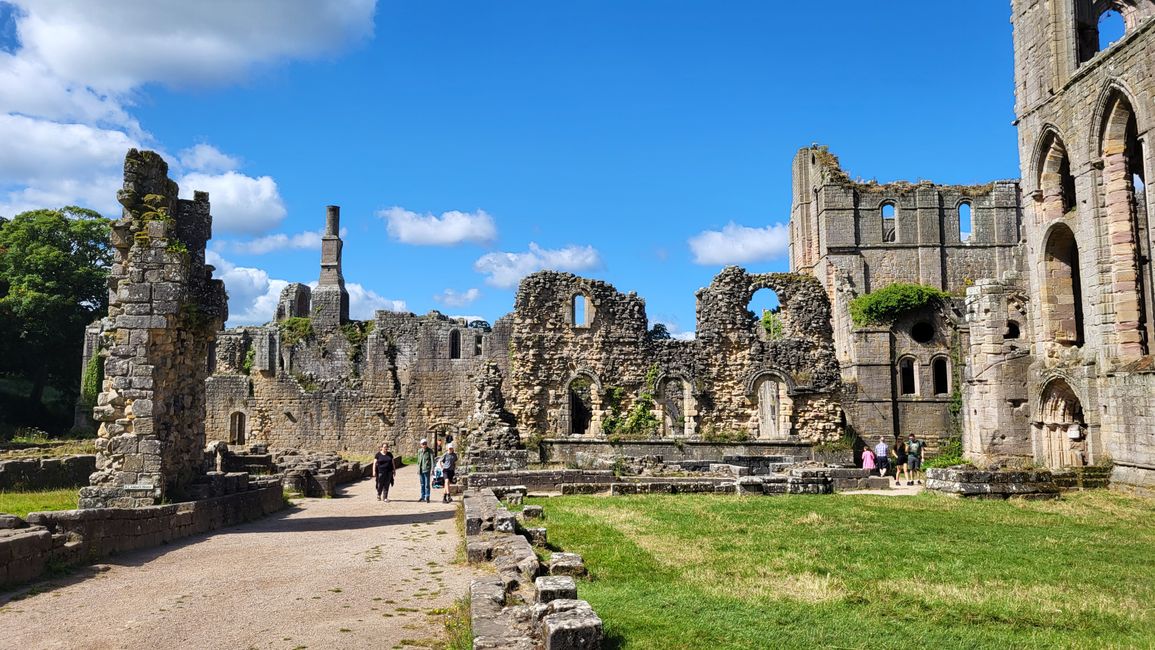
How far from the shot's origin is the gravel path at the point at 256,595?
614 cm

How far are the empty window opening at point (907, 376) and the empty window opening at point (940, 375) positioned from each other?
828 mm

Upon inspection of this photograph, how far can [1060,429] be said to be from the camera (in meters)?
18.3

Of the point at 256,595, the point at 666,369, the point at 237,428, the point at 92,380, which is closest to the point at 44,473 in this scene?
the point at 256,595

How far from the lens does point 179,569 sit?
8.89 metres

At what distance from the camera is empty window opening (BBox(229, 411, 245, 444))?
34062mm

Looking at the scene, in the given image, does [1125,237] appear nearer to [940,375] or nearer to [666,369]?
[666,369]

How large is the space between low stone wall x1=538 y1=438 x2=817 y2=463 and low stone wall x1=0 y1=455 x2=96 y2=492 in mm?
11138

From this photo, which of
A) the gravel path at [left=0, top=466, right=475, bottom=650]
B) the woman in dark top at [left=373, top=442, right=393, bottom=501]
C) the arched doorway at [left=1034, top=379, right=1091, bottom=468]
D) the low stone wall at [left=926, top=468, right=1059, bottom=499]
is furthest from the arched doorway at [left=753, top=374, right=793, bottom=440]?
the gravel path at [left=0, top=466, right=475, bottom=650]

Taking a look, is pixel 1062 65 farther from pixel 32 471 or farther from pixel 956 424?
pixel 32 471

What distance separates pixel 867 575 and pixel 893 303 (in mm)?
29417

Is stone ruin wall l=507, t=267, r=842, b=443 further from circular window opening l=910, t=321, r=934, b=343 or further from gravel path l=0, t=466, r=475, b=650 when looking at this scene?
gravel path l=0, t=466, r=475, b=650

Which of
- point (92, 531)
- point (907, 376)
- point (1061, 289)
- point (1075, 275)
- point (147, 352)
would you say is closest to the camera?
point (92, 531)

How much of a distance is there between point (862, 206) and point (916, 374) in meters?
10.4

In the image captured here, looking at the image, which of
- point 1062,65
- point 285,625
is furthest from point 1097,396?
point 285,625
